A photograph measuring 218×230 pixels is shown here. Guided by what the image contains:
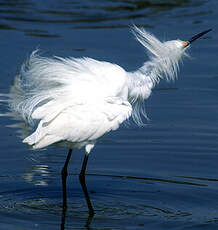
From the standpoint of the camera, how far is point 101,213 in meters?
6.39

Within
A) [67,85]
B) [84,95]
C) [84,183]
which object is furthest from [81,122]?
[84,183]

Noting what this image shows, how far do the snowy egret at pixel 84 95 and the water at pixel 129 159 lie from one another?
381 mm

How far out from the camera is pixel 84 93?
20.5 feet

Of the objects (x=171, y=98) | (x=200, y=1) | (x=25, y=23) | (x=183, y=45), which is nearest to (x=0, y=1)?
(x=25, y=23)

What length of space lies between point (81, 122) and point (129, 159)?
168 cm

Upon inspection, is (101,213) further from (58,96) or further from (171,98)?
(171,98)

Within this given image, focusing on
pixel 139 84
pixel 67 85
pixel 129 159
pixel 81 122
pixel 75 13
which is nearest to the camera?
pixel 81 122

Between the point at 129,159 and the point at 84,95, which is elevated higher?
the point at 84,95

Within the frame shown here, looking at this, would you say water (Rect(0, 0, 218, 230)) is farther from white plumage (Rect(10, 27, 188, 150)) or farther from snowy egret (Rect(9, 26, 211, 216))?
white plumage (Rect(10, 27, 188, 150))

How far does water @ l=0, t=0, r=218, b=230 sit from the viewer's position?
246 inches

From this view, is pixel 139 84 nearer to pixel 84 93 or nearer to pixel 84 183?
pixel 84 93

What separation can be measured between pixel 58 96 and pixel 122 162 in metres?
1.62

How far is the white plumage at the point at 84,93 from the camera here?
6.13 metres

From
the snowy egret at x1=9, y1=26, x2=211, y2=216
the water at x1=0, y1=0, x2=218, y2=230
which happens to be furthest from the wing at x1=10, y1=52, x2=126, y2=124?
the water at x1=0, y1=0, x2=218, y2=230
